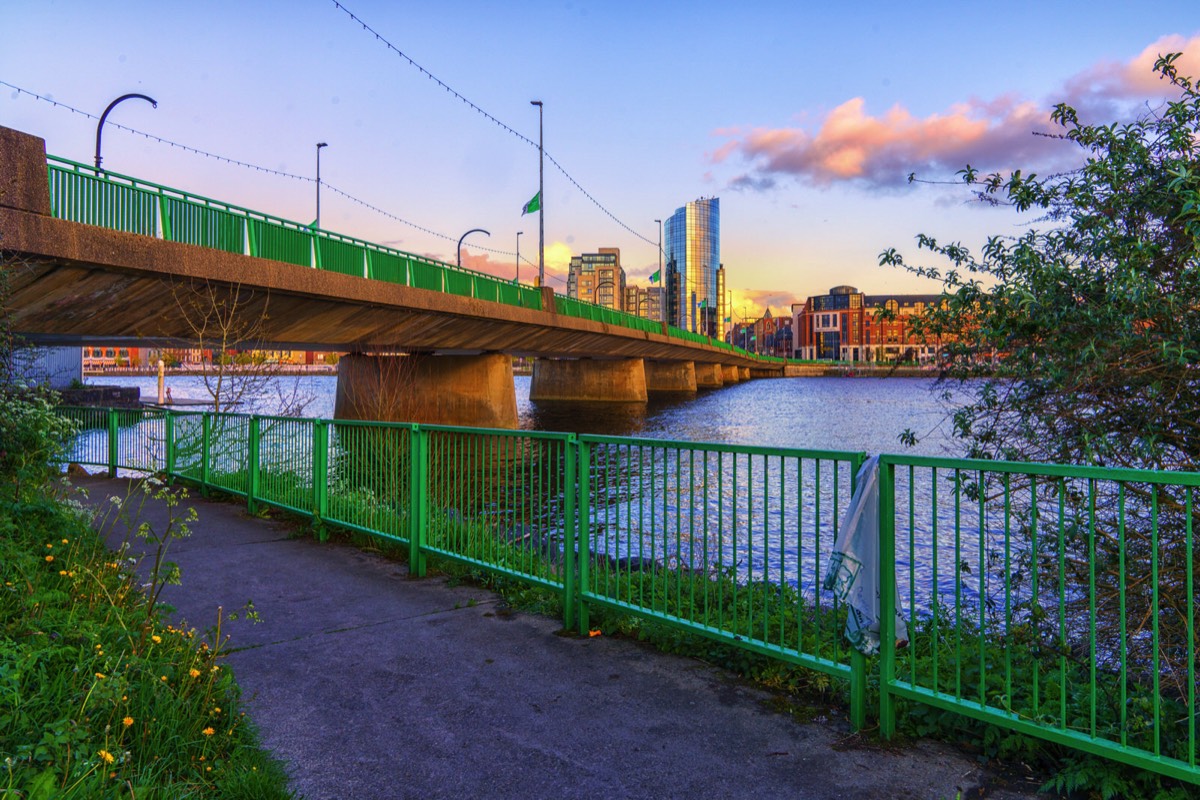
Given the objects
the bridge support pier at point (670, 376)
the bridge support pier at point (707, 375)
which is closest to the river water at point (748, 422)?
the bridge support pier at point (670, 376)

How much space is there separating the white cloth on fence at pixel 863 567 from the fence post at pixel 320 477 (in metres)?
6.40

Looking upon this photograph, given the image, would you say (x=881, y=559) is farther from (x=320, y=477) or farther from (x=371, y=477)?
(x=320, y=477)

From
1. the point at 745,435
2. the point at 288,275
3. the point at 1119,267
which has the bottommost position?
the point at 745,435

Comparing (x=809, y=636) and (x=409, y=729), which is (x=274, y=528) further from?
(x=809, y=636)

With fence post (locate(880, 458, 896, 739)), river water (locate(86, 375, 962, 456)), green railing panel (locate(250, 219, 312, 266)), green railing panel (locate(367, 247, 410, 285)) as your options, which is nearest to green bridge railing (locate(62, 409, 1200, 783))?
fence post (locate(880, 458, 896, 739))

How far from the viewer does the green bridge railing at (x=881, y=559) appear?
11.1 feet

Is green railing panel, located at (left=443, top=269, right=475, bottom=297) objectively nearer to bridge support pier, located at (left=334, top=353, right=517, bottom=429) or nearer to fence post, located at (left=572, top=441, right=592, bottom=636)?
bridge support pier, located at (left=334, top=353, right=517, bottom=429)

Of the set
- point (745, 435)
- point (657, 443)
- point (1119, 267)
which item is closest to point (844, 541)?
point (657, 443)

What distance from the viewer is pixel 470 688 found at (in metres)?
4.38

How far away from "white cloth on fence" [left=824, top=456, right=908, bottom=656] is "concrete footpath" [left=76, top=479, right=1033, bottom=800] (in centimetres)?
53

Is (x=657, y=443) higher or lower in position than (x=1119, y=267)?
lower

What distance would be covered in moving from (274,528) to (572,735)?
21.7 feet

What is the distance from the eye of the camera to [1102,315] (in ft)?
16.0

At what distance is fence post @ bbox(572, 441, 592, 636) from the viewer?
17.6ft
